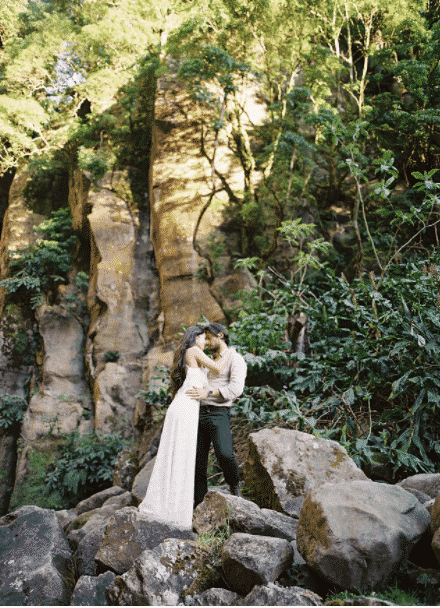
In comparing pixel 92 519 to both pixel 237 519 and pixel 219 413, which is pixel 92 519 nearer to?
pixel 219 413

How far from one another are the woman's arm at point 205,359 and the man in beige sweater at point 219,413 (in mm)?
45

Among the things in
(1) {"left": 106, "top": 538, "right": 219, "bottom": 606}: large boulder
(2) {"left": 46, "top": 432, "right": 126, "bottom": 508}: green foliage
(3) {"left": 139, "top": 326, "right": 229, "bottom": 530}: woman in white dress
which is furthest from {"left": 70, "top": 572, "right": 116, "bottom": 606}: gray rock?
(2) {"left": 46, "top": 432, "right": 126, "bottom": 508}: green foliage

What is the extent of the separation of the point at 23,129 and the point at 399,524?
15.0 m

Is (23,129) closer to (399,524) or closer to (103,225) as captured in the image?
(103,225)

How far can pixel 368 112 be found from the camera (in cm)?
1007

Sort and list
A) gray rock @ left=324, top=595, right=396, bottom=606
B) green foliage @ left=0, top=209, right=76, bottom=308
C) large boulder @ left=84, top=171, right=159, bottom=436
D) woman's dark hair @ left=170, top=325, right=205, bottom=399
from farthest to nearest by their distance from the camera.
Result: green foliage @ left=0, top=209, right=76, bottom=308 < large boulder @ left=84, top=171, right=159, bottom=436 < woman's dark hair @ left=170, top=325, right=205, bottom=399 < gray rock @ left=324, top=595, right=396, bottom=606

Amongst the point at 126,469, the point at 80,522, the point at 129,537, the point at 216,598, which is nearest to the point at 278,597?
the point at 216,598

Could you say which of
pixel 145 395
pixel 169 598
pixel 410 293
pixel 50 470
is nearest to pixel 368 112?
pixel 410 293

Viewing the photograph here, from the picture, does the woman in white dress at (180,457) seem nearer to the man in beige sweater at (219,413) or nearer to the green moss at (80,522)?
the man in beige sweater at (219,413)

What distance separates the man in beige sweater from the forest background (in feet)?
4.64

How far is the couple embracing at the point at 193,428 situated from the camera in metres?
3.72

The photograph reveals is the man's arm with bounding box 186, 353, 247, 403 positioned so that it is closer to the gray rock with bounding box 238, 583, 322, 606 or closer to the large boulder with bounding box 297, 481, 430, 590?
the large boulder with bounding box 297, 481, 430, 590

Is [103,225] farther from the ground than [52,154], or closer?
closer

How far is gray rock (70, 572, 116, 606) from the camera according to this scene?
2.96m
